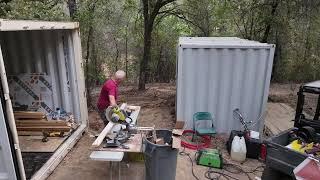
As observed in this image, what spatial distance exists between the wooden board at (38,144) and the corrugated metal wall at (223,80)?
2.94 metres

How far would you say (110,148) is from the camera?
4449 mm

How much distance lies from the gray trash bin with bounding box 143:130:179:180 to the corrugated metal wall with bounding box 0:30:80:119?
304 centimetres

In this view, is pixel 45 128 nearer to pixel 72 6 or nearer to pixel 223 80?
pixel 72 6

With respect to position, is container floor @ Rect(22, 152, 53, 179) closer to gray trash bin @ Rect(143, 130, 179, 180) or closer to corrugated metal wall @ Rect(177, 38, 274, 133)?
gray trash bin @ Rect(143, 130, 179, 180)

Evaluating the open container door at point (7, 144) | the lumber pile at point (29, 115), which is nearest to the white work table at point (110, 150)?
the open container door at point (7, 144)

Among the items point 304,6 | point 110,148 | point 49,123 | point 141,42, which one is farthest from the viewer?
point 141,42

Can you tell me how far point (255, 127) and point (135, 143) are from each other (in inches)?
139

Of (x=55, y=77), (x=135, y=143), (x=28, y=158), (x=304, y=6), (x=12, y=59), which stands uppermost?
(x=304, y=6)

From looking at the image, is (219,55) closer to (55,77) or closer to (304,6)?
(55,77)

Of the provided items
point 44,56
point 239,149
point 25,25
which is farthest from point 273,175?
point 44,56

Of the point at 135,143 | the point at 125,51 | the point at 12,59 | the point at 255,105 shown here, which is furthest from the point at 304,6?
the point at 12,59

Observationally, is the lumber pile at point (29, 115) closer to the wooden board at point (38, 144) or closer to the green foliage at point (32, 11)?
the wooden board at point (38, 144)

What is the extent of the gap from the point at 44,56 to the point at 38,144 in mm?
1995

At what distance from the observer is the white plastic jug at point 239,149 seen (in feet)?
18.7
